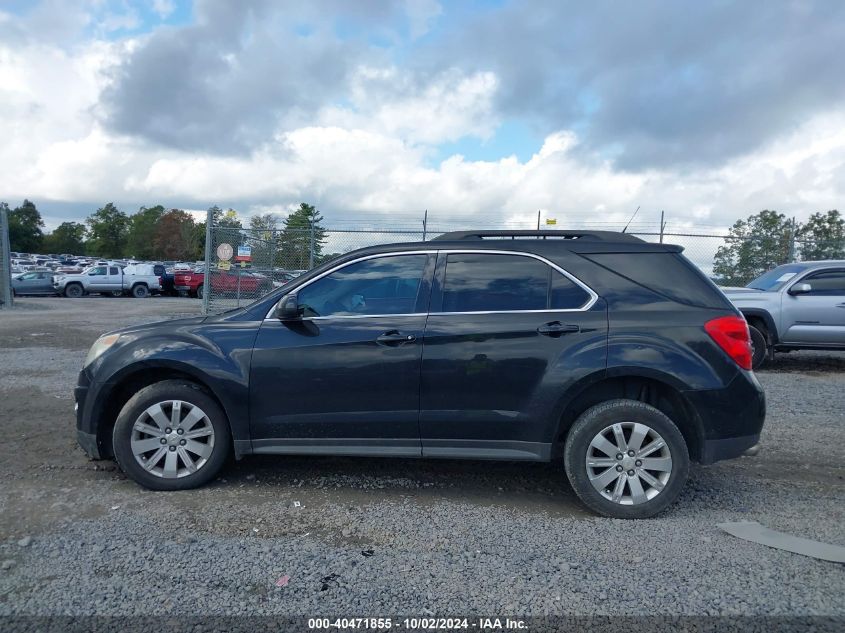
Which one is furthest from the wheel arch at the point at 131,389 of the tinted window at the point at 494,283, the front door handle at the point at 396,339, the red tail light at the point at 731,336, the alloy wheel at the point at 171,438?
the red tail light at the point at 731,336

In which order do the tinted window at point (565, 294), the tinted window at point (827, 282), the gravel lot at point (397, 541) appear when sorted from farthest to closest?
the tinted window at point (827, 282)
the tinted window at point (565, 294)
the gravel lot at point (397, 541)

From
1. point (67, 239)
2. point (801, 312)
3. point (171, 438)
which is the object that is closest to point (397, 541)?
point (171, 438)

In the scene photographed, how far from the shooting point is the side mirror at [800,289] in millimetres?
9211

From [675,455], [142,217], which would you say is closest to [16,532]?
[675,455]

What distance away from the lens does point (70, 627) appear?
273 centimetres

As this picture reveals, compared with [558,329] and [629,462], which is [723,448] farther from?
[558,329]

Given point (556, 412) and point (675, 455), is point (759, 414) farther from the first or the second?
point (556, 412)

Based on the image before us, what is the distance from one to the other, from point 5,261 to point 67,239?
10835 cm

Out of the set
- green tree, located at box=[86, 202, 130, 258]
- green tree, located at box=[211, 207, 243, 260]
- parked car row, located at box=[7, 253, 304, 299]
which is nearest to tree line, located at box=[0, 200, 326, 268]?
green tree, located at box=[86, 202, 130, 258]

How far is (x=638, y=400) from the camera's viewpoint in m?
4.16

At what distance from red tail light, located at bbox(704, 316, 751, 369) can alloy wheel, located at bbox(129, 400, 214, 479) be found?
339 cm

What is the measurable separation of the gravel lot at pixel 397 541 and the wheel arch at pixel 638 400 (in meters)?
0.47

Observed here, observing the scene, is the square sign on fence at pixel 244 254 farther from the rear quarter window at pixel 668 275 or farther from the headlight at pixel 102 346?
the rear quarter window at pixel 668 275

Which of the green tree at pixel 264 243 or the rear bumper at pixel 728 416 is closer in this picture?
the rear bumper at pixel 728 416
